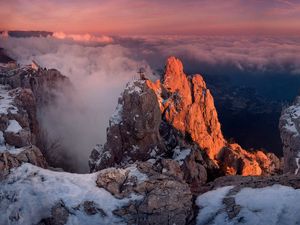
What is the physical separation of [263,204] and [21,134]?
69.1 meters

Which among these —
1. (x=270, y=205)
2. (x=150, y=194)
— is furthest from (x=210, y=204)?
(x=150, y=194)

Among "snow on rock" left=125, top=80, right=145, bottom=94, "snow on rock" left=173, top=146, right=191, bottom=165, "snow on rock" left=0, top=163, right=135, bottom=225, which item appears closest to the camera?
"snow on rock" left=0, top=163, right=135, bottom=225

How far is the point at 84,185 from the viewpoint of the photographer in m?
57.9

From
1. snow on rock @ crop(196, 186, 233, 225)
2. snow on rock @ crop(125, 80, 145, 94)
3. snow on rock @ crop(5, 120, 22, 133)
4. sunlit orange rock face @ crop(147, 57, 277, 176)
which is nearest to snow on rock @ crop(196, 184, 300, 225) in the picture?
snow on rock @ crop(196, 186, 233, 225)

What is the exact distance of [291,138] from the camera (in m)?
142

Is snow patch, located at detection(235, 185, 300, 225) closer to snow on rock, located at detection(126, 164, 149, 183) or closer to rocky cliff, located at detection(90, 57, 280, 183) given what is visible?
snow on rock, located at detection(126, 164, 149, 183)

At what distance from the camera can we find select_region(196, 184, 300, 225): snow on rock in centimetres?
4909

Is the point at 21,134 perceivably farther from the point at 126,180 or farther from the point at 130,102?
the point at 126,180

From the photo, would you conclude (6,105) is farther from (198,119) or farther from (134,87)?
(198,119)

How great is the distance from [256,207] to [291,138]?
9677cm

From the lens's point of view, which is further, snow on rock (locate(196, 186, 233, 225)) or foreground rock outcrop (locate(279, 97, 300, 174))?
foreground rock outcrop (locate(279, 97, 300, 174))

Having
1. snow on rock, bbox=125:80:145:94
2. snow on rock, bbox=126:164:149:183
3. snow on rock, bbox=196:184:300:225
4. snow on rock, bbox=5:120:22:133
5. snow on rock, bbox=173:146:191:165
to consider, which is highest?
snow on rock, bbox=125:80:145:94

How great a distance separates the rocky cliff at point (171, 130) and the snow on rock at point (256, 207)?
67538 millimetres

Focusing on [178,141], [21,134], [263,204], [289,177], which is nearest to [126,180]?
[263,204]
